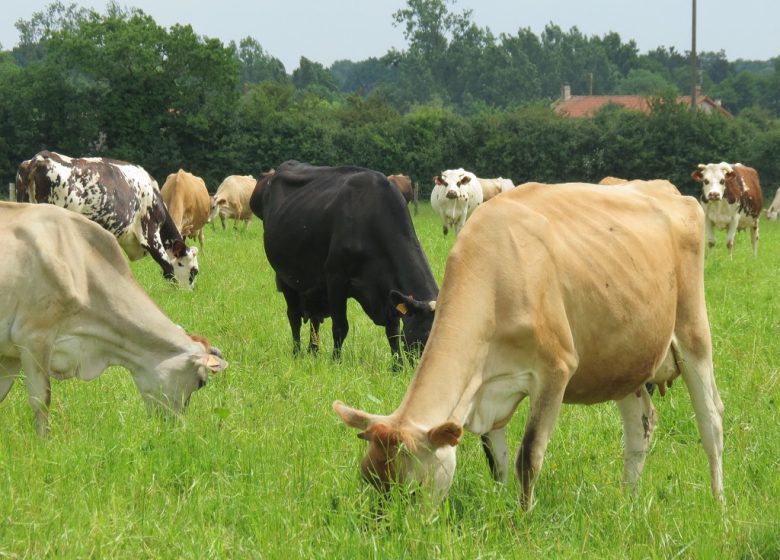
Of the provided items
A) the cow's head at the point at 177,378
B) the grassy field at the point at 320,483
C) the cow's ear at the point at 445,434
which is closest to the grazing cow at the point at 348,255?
the grassy field at the point at 320,483

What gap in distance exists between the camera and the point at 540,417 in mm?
4605

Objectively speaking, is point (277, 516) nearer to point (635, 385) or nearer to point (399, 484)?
point (399, 484)

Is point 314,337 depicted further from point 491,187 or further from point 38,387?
point 491,187

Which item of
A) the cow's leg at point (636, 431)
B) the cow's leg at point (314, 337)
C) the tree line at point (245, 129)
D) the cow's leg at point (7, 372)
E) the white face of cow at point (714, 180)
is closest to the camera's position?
the cow's leg at point (636, 431)

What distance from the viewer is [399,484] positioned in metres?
4.20

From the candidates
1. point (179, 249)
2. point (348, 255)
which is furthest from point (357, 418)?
point (179, 249)

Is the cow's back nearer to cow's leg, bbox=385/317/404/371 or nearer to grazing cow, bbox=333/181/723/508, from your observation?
grazing cow, bbox=333/181/723/508

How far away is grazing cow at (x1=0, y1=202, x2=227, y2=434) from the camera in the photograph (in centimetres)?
613

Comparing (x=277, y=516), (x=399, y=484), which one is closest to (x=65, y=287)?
(x=277, y=516)

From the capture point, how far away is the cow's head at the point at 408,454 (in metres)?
4.11

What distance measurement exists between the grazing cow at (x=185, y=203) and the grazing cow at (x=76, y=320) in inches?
552

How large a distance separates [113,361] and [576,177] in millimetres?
37036

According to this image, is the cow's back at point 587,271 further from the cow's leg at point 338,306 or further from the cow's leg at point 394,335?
the cow's leg at point 338,306

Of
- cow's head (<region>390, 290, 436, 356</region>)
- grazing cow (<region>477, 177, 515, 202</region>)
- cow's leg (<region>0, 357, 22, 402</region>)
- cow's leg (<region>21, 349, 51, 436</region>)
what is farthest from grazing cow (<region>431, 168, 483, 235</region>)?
cow's leg (<region>21, 349, 51, 436</region>)
